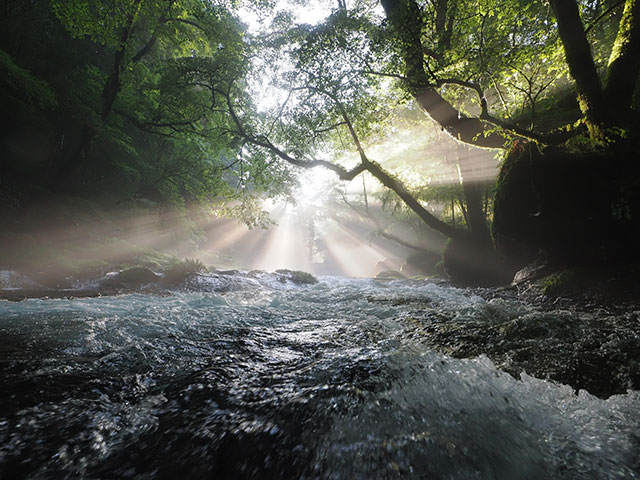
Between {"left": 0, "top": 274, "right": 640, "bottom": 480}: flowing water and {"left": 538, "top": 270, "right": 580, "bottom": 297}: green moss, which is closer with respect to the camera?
{"left": 0, "top": 274, "right": 640, "bottom": 480}: flowing water

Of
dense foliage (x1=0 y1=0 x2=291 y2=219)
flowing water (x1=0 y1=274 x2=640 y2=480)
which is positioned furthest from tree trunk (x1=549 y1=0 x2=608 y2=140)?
dense foliage (x1=0 y1=0 x2=291 y2=219)

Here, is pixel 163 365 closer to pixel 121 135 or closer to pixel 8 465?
pixel 8 465

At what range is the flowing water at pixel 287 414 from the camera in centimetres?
145

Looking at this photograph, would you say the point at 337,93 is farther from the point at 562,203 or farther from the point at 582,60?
the point at 562,203

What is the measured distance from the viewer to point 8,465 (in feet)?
4.41

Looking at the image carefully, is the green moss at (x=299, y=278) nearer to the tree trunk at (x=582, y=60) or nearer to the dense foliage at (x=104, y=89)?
the dense foliage at (x=104, y=89)

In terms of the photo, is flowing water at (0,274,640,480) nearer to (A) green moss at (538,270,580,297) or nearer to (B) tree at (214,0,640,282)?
(A) green moss at (538,270,580,297)

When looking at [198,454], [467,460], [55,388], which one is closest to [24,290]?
[55,388]

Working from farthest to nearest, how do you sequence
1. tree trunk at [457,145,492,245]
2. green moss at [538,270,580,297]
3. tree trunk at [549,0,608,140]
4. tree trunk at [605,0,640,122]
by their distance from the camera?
tree trunk at [457,145,492,245] < green moss at [538,270,580,297] < tree trunk at [549,0,608,140] < tree trunk at [605,0,640,122]

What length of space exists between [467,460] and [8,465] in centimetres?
239

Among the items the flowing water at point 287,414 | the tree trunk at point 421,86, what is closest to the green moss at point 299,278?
the tree trunk at point 421,86

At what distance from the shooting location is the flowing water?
4.75ft

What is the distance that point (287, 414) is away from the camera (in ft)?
6.25

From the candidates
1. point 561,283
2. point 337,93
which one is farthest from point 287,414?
point 337,93
